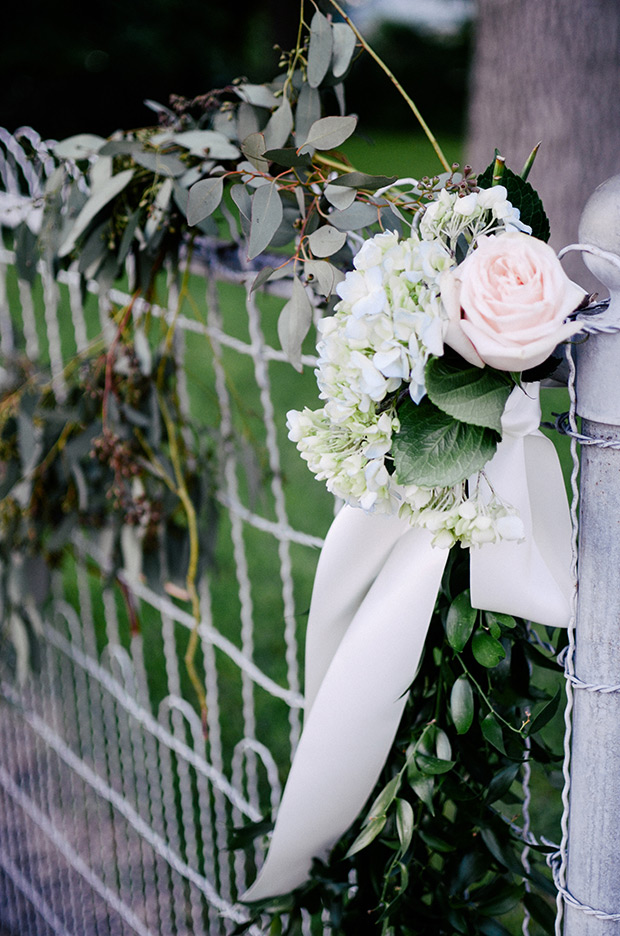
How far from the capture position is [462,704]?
83cm

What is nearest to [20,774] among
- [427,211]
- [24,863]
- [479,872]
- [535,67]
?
[24,863]

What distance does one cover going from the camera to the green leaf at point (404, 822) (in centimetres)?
89

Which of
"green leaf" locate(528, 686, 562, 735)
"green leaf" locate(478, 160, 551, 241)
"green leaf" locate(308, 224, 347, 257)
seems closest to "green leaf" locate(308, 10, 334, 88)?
"green leaf" locate(308, 224, 347, 257)

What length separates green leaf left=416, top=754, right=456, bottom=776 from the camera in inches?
33.6

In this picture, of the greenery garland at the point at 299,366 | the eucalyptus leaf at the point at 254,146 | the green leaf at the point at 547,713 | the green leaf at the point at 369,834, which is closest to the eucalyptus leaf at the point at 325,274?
the greenery garland at the point at 299,366

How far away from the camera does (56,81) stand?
10188mm

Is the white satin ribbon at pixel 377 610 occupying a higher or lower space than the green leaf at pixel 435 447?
lower

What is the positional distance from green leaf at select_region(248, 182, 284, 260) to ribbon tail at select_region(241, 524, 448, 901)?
306 mm

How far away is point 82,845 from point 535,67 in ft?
10.3

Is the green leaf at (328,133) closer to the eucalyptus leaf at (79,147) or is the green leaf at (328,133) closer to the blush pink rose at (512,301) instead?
the blush pink rose at (512,301)

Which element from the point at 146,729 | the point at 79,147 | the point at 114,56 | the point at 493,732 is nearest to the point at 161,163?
the point at 79,147

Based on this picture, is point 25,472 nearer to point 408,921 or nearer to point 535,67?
point 408,921

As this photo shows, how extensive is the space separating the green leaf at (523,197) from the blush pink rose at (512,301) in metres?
0.08

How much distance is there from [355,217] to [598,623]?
1.52 feet
